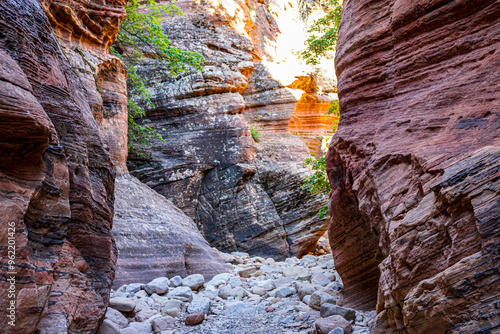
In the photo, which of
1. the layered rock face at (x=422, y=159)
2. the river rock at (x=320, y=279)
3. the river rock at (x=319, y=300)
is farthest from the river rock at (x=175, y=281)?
the layered rock face at (x=422, y=159)

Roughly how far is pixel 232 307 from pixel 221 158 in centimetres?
949

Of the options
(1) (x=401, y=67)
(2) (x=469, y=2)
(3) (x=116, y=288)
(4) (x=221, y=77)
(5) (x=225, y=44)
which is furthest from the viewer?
(5) (x=225, y=44)

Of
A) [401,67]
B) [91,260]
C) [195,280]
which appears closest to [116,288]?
[195,280]

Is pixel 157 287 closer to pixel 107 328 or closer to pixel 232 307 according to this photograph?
pixel 232 307

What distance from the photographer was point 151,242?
8.66 m

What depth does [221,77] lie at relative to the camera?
16.6 metres

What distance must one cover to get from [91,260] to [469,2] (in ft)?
17.8

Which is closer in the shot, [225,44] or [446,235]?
[446,235]

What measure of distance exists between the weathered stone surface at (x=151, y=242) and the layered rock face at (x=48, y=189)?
3.32m

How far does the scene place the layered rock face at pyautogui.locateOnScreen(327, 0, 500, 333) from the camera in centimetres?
266

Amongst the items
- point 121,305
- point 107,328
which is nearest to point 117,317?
point 121,305

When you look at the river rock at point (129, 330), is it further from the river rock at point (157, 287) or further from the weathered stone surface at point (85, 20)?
the weathered stone surface at point (85, 20)

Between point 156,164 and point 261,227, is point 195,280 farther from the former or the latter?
point 156,164

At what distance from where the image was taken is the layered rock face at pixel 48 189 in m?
2.84
